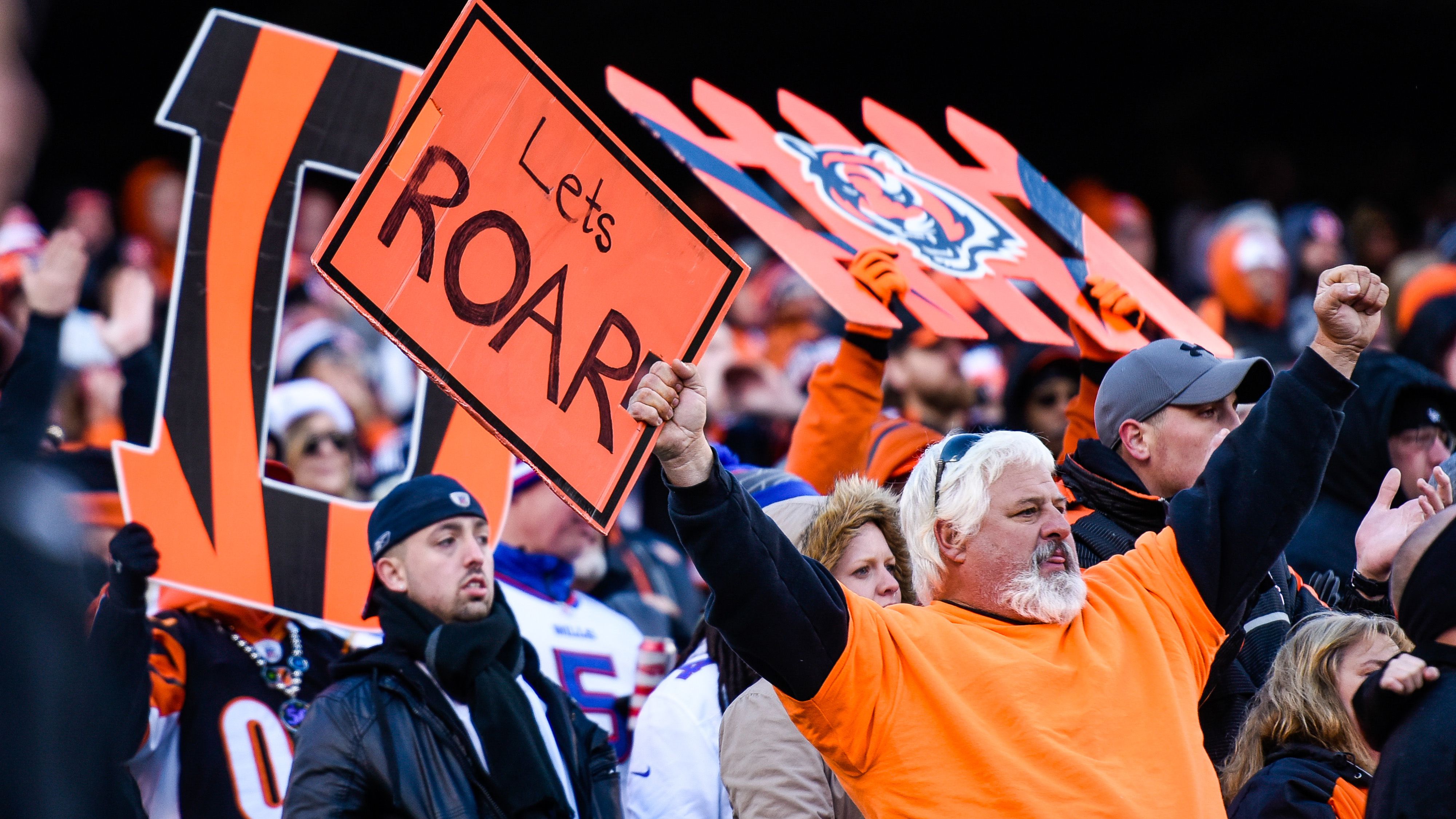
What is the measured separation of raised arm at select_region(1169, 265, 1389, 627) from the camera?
8.54 feet

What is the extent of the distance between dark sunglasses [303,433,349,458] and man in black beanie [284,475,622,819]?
1.18 meters

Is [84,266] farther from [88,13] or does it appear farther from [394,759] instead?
[88,13]

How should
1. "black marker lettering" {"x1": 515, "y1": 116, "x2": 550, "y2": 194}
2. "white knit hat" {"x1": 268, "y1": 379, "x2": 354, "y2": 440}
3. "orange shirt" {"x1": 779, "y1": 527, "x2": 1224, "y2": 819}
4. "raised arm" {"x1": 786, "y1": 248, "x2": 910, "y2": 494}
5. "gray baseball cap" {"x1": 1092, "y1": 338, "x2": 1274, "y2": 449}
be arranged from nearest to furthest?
"orange shirt" {"x1": 779, "y1": 527, "x2": 1224, "y2": 819} → "black marker lettering" {"x1": 515, "y1": 116, "x2": 550, "y2": 194} → "gray baseball cap" {"x1": 1092, "y1": 338, "x2": 1274, "y2": 449} → "raised arm" {"x1": 786, "y1": 248, "x2": 910, "y2": 494} → "white knit hat" {"x1": 268, "y1": 379, "x2": 354, "y2": 440}

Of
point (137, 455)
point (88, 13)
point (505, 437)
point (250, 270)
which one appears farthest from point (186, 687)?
point (88, 13)

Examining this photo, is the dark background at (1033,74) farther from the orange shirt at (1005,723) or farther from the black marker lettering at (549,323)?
the orange shirt at (1005,723)

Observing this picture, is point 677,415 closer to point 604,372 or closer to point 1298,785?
point 604,372

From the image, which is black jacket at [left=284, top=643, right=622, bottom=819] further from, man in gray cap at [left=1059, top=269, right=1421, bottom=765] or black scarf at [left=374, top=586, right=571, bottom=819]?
man in gray cap at [left=1059, top=269, right=1421, bottom=765]

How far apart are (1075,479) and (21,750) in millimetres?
2382

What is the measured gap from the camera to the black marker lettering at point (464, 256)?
2.47m

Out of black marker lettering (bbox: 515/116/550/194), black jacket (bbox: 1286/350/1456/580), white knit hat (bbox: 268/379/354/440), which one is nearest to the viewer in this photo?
black marker lettering (bbox: 515/116/550/194)

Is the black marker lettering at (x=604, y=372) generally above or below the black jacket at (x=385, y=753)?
above

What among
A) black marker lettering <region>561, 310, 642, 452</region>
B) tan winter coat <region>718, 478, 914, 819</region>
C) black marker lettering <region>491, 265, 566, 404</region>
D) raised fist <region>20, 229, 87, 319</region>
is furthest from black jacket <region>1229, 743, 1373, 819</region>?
raised fist <region>20, 229, 87, 319</region>

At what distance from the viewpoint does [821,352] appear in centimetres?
728

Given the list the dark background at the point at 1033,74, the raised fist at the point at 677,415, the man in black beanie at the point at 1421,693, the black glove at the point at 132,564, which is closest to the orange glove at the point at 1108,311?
the man in black beanie at the point at 1421,693
